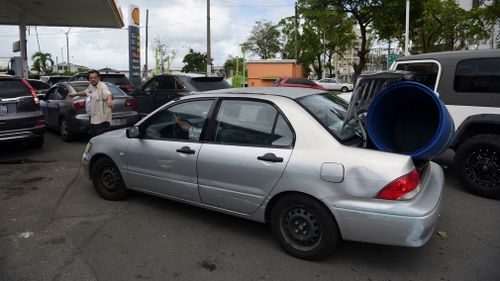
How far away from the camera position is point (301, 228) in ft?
12.2

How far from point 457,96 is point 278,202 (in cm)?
367

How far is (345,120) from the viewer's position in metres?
4.07

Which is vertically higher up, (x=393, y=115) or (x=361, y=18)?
(x=361, y=18)

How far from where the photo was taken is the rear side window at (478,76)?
5.62 metres

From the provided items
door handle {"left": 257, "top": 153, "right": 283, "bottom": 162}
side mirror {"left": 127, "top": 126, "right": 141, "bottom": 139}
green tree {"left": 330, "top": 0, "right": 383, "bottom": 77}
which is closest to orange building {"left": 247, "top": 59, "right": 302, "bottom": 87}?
green tree {"left": 330, "top": 0, "right": 383, "bottom": 77}

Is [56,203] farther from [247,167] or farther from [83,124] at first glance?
[83,124]

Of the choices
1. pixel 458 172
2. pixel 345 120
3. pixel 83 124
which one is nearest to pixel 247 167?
pixel 345 120

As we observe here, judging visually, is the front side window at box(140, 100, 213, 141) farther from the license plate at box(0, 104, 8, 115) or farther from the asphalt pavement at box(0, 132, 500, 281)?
the license plate at box(0, 104, 8, 115)

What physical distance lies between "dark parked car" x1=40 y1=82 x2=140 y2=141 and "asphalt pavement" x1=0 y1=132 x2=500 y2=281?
3.85 metres

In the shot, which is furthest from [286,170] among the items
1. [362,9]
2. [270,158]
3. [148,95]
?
[362,9]

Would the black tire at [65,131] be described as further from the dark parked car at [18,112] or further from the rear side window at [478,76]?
the rear side window at [478,76]

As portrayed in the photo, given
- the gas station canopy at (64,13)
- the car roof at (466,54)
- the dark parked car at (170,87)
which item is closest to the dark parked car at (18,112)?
the dark parked car at (170,87)

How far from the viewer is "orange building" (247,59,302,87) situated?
87.1ft

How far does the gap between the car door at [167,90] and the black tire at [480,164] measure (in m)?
7.20
